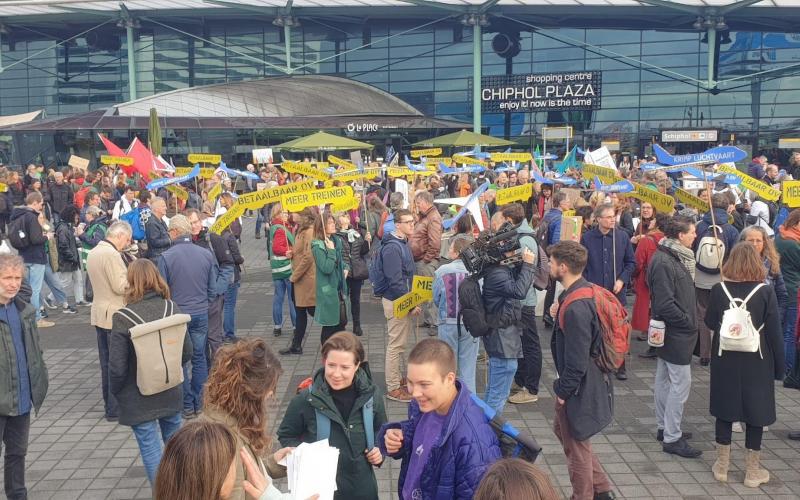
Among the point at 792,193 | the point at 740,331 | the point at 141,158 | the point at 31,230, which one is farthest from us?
the point at 141,158

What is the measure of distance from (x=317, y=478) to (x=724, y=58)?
35.1 meters

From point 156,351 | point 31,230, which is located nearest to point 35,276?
point 31,230

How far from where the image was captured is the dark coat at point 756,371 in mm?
5188

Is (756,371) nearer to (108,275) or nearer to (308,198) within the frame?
(308,198)

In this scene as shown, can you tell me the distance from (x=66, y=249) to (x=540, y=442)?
8338mm

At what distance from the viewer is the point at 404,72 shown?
124ft

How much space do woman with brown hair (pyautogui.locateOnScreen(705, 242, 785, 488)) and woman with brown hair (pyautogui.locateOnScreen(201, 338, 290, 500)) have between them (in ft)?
11.5

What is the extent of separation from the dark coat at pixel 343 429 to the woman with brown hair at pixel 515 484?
157 centimetres

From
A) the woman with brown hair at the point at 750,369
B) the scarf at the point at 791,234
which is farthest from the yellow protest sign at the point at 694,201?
the woman with brown hair at the point at 750,369

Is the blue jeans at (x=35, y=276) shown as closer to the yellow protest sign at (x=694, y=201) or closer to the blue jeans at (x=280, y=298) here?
the blue jeans at (x=280, y=298)

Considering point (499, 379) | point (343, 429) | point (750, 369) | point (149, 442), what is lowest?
point (149, 442)

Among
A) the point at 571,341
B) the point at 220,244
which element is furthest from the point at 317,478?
the point at 220,244

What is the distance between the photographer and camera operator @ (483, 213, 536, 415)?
578 cm

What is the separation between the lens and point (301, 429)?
145 inches
